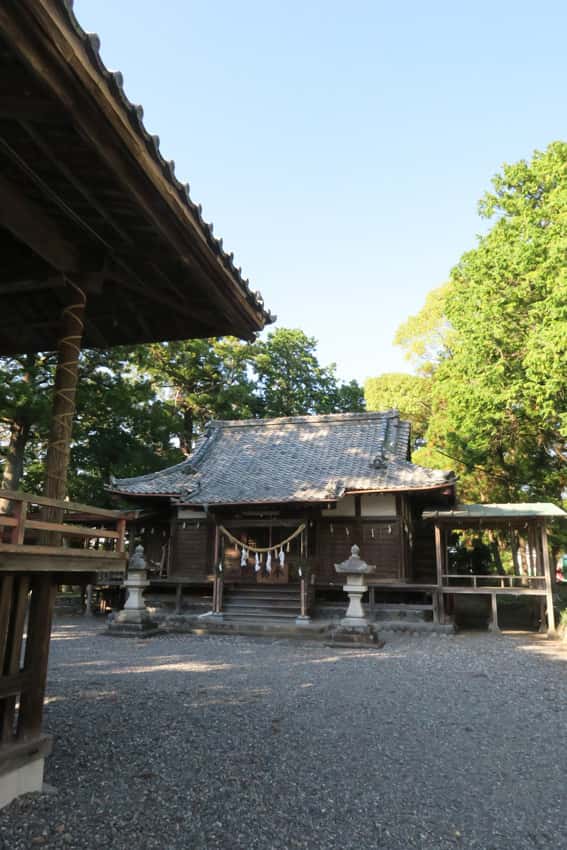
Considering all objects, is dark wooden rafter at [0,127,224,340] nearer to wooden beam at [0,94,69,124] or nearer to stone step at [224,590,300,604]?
wooden beam at [0,94,69,124]

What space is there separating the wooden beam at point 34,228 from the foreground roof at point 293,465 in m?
10.2

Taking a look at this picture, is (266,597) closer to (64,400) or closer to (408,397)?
(64,400)

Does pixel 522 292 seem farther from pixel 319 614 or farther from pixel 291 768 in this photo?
pixel 291 768

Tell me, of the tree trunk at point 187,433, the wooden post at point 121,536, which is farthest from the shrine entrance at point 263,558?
the tree trunk at point 187,433

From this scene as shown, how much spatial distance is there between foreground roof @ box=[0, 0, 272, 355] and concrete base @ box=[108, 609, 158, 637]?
904 cm

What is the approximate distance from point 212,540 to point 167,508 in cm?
191

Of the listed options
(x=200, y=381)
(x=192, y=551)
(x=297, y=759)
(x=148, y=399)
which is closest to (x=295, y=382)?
(x=200, y=381)

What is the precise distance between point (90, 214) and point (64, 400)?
1.36m

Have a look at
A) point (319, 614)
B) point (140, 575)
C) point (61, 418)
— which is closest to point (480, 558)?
point (319, 614)

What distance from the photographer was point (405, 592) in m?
15.3

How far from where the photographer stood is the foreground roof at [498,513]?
13.4m

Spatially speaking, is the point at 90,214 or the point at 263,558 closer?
the point at 90,214

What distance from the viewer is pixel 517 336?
56.2 ft

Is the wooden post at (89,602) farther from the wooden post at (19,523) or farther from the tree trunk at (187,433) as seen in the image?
the wooden post at (19,523)
